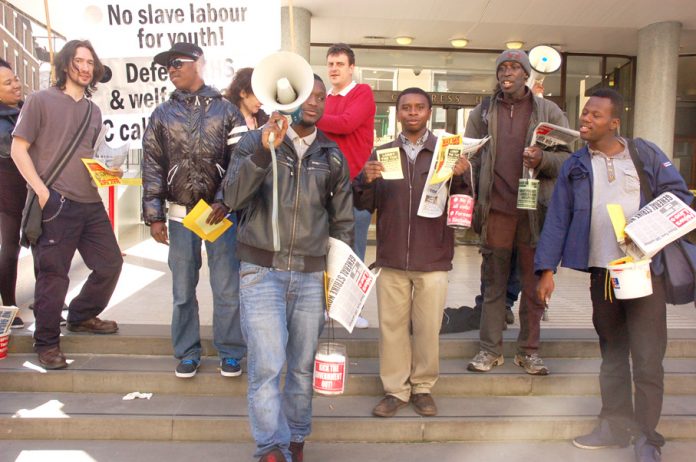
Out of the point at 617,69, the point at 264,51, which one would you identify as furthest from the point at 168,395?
the point at 617,69

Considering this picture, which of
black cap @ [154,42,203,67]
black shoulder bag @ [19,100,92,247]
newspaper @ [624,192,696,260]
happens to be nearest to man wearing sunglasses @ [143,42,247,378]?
black cap @ [154,42,203,67]

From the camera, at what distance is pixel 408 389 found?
13.5 ft

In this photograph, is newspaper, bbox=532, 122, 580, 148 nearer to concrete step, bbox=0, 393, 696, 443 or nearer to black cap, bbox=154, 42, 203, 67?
concrete step, bbox=0, 393, 696, 443

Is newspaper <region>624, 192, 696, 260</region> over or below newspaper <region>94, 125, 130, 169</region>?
below

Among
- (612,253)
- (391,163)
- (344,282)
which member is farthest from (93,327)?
(612,253)

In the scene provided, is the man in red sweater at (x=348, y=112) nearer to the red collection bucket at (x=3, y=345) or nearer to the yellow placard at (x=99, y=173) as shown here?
the yellow placard at (x=99, y=173)

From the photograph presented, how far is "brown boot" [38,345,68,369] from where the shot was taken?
438cm

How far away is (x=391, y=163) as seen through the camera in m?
3.63

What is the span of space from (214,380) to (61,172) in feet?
5.62

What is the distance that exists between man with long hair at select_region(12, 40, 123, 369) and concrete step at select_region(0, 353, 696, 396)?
14cm

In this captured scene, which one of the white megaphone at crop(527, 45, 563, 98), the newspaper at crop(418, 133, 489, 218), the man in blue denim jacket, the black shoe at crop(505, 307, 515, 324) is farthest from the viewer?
the black shoe at crop(505, 307, 515, 324)

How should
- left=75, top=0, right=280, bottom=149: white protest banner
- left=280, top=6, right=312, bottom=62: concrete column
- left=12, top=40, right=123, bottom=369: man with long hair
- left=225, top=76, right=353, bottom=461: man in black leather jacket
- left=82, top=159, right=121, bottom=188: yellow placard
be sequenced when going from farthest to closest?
left=280, top=6, right=312, bottom=62: concrete column, left=75, top=0, right=280, bottom=149: white protest banner, left=82, top=159, right=121, bottom=188: yellow placard, left=12, top=40, right=123, bottom=369: man with long hair, left=225, top=76, right=353, bottom=461: man in black leather jacket

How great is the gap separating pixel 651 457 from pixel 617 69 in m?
10.1

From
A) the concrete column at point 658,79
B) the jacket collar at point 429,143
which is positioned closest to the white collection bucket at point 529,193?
the jacket collar at point 429,143
